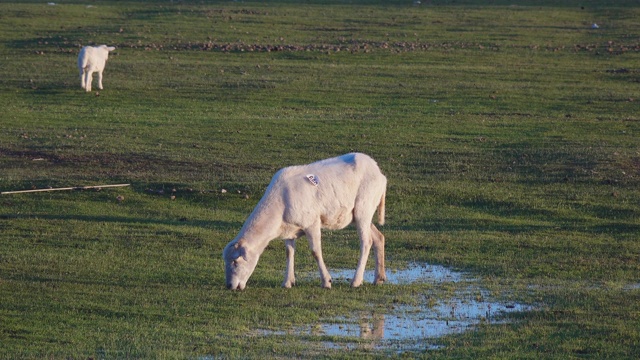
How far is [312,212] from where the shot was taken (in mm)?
13414

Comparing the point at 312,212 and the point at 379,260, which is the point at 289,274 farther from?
the point at 379,260

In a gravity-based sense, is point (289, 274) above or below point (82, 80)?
above

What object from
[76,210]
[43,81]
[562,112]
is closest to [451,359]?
[76,210]

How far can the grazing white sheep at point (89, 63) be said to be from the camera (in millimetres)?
31219

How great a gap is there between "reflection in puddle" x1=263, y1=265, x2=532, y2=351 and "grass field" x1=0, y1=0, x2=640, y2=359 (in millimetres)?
178

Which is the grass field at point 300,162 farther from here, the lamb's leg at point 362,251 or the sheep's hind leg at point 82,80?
the sheep's hind leg at point 82,80

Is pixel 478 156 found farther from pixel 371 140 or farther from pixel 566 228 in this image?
pixel 566 228

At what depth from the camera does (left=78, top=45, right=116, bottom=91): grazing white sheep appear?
31219mm

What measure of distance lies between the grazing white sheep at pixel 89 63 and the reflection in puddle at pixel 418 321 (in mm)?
19333

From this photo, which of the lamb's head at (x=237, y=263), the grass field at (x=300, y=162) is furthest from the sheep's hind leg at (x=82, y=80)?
the lamb's head at (x=237, y=263)

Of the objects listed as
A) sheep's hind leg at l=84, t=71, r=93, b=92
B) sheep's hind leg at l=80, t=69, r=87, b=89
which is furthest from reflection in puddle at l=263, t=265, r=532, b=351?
sheep's hind leg at l=80, t=69, r=87, b=89

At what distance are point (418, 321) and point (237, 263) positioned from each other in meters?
2.30

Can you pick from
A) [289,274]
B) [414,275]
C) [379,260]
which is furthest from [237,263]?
[414,275]

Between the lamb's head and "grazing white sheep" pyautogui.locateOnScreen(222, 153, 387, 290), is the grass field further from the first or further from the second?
"grazing white sheep" pyautogui.locateOnScreen(222, 153, 387, 290)
